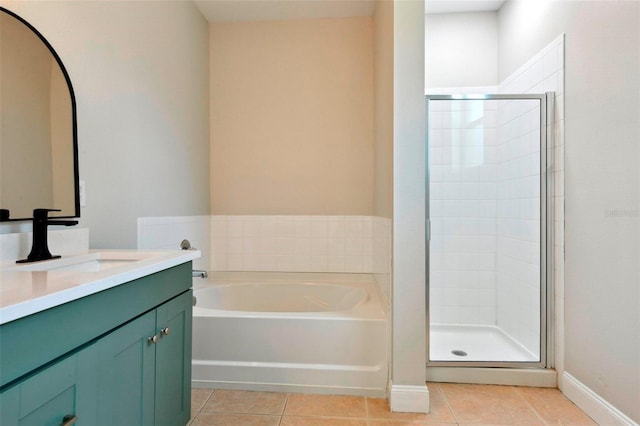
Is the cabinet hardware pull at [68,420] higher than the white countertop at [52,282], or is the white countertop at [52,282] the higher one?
the white countertop at [52,282]

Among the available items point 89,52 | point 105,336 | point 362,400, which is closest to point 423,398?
point 362,400

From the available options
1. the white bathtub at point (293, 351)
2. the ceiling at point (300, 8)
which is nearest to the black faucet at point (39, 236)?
the white bathtub at point (293, 351)

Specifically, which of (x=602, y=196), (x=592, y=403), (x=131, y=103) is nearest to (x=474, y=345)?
(x=592, y=403)

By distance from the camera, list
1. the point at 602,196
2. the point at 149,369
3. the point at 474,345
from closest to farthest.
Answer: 1. the point at 149,369
2. the point at 602,196
3. the point at 474,345

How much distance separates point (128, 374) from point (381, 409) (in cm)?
126

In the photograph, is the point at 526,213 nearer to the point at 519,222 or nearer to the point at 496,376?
the point at 519,222

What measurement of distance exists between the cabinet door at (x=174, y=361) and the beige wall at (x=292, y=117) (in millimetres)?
1592

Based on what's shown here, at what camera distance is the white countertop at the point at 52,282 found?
0.67m

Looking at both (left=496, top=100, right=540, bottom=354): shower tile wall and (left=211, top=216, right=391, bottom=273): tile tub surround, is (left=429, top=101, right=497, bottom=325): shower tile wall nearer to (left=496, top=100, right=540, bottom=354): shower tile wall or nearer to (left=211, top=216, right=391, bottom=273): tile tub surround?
(left=496, top=100, right=540, bottom=354): shower tile wall

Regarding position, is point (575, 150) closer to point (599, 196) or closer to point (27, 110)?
point (599, 196)

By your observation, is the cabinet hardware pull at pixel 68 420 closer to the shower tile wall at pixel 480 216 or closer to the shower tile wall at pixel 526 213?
the shower tile wall at pixel 526 213

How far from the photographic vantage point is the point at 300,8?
269 cm

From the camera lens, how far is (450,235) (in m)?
2.72

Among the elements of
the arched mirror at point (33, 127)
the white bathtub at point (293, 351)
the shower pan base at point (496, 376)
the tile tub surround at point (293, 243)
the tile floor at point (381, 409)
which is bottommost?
the tile floor at point (381, 409)
